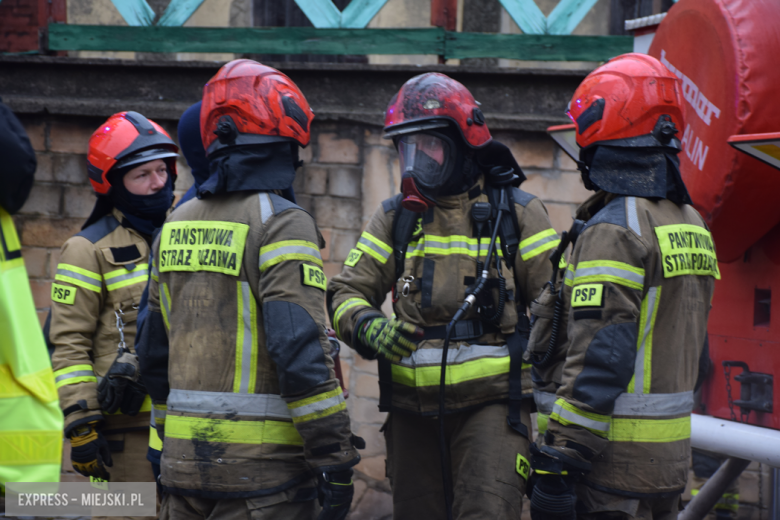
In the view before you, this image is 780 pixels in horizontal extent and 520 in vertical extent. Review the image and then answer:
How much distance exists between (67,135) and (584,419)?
3894 millimetres

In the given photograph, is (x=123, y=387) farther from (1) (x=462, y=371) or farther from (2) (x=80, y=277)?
(1) (x=462, y=371)

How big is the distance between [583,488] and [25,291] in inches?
68.1

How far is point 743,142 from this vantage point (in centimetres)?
244

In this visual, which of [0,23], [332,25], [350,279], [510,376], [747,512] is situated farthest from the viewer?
[0,23]

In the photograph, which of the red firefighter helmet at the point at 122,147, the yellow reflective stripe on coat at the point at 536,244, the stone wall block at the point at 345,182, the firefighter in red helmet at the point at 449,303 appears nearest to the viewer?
the firefighter in red helmet at the point at 449,303

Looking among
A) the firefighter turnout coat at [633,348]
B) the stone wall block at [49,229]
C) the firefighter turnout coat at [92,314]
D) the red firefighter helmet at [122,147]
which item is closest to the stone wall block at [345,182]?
the red firefighter helmet at [122,147]

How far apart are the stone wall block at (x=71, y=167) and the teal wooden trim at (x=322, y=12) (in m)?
1.73

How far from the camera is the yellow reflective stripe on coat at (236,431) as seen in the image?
2346 mm

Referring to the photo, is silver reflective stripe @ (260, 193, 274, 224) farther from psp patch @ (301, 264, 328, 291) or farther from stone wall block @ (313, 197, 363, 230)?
stone wall block @ (313, 197, 363, 230)

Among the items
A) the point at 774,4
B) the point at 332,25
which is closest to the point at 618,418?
the point at 774,4

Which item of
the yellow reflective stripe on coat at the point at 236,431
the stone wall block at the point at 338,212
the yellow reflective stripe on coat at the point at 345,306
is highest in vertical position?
the stone wall block at the point at 338,212

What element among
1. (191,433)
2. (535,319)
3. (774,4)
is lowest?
(191,433)

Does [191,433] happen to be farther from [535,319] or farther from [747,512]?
→ [747,512]

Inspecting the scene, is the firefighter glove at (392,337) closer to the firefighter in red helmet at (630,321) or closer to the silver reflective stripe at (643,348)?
the firefighter in red helmet at (630,321)
